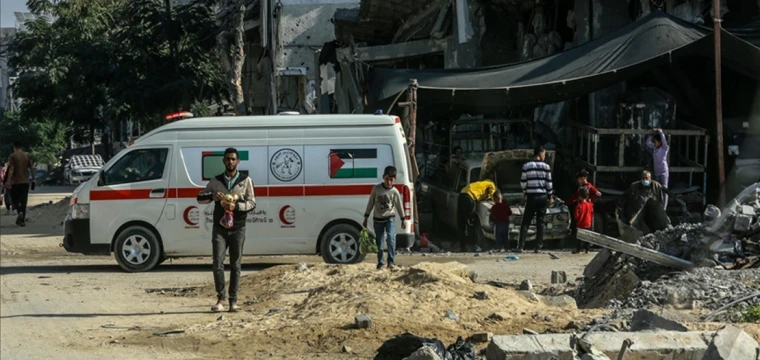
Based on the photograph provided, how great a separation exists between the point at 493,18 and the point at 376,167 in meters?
12.8

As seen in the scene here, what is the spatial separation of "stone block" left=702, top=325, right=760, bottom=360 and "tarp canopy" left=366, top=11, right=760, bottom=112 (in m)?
11.6

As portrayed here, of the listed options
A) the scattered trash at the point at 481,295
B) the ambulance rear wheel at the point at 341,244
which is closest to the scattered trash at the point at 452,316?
the scattered trash at the point at 481,295

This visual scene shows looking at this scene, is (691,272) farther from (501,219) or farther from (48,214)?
(48,214)

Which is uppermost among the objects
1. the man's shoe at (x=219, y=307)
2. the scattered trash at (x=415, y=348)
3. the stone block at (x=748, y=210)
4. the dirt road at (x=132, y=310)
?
the stone block at (x=748, y=210)

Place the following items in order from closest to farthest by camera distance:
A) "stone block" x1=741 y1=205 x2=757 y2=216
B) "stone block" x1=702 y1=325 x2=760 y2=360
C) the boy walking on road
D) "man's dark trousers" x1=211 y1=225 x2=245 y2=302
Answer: "stone block" x1=702 y1=325 x2=760 y2=360 < "man's dark trousers" x1=211 y1=225 x2=245 y2=302 < "stone block" x1=741 y1=205 x2=757 y2=216 < the boy walking on road

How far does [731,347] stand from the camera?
716 cm

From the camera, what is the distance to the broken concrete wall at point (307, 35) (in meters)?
36.6

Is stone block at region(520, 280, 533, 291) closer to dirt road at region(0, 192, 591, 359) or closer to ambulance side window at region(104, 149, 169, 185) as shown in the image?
dirt road at region(0, 192, 591, 359)

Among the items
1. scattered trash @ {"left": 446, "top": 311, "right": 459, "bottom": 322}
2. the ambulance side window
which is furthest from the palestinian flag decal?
scattered trash @ {"left": 446, "top": 311, "right": 459, "bottom": 322}

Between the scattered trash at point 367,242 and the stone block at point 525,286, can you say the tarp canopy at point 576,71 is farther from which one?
the stone block at point 525,286

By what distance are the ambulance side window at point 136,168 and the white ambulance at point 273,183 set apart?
0.10 feet

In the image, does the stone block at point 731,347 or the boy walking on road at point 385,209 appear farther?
the boy walking on road at point 385,209

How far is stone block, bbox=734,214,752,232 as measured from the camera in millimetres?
12470

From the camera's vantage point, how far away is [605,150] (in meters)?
20.1
